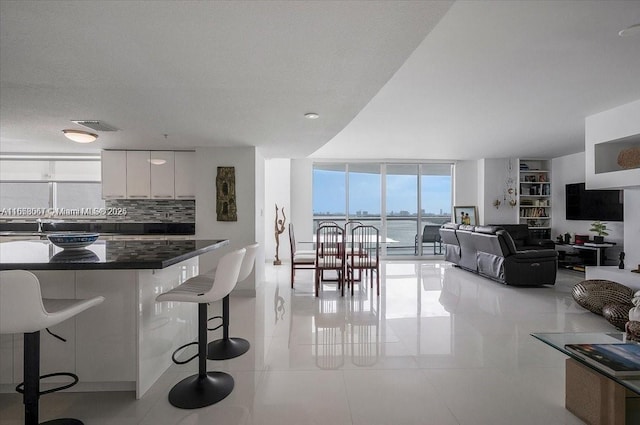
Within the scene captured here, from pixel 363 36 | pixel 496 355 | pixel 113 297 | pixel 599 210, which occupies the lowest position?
pixel 496 355

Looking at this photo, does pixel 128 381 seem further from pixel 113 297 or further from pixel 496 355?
pixel 496 355

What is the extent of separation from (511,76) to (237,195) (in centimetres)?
366

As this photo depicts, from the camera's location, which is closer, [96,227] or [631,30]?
[631,30]

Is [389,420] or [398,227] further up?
[398,227]

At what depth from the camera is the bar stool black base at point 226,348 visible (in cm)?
257

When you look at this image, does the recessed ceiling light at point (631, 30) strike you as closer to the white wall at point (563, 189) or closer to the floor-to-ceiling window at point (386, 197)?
the white wall at point (563, 189)

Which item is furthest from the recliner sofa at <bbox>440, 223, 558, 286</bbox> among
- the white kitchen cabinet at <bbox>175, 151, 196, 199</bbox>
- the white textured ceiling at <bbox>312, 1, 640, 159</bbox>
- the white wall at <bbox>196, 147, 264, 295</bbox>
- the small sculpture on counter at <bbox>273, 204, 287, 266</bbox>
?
the white kitchen cabinet at <bbox>175, 151, 196, 199</bbox>

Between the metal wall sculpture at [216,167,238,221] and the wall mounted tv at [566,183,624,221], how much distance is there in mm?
6489

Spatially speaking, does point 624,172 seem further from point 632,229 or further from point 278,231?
point 278,231

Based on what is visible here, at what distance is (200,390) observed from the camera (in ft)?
6.65

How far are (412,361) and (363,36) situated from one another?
93.0 inches

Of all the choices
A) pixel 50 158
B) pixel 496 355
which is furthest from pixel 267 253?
pixel 496 355

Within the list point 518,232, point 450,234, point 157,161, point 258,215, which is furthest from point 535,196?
point 157,161

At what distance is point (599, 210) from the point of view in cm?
582
